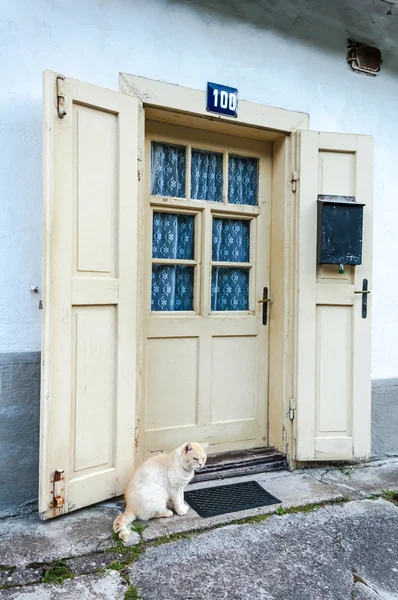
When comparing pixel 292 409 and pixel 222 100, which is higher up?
pixel 222 100

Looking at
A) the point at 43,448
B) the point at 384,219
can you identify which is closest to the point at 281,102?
the point at 384,219

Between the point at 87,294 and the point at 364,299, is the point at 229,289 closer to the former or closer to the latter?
the point at 364,299

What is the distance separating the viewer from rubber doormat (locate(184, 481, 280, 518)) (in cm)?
254

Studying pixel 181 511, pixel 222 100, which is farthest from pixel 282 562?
pixel 222 100

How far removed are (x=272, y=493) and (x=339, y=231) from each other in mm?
1710

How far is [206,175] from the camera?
3.13 m

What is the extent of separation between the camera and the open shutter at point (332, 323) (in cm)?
307

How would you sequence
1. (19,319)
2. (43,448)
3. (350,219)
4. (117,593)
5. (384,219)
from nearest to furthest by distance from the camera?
(117,593), (43,448), (19,319), (350,219), (384,219)

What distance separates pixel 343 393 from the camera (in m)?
3.17

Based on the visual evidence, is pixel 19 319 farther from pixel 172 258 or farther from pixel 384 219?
pixel 384 219

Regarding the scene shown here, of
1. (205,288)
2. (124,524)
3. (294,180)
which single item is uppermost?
(294,180)

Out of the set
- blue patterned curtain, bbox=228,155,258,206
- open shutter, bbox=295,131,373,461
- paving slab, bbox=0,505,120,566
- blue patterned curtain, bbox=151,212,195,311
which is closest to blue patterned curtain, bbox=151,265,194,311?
blue patterned curtain, bbox=151,212,195,311

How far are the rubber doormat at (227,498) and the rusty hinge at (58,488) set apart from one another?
724mm

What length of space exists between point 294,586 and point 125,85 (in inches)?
105
